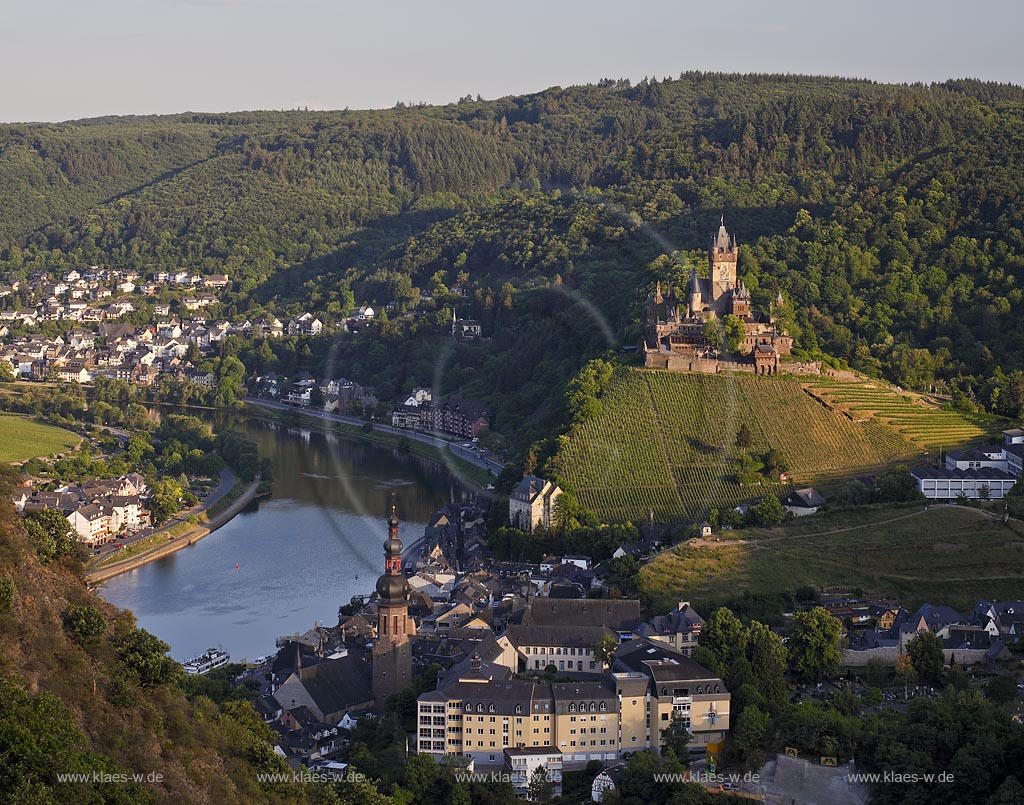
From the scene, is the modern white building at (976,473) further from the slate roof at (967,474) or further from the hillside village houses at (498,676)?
the hillside village houses at (498,676)

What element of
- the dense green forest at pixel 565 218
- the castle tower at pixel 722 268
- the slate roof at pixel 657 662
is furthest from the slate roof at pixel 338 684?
the castle tower at pixel 722 268

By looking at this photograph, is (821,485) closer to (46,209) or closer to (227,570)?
(227,570)

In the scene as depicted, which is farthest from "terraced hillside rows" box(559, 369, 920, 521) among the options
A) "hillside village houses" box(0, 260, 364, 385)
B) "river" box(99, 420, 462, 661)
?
"hillside village houses" box(0, 260, 364, 385)

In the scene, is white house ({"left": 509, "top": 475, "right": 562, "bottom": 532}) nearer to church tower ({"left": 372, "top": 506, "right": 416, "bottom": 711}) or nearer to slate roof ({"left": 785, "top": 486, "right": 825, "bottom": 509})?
slate roof ({"left": 785, "top": 486, "right": 825, "bottom": 509})

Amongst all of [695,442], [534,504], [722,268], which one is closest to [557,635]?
[534,504]

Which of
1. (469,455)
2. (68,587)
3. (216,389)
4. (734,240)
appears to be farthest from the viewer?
(216,389)

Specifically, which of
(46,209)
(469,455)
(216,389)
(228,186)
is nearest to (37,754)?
(469,455)
